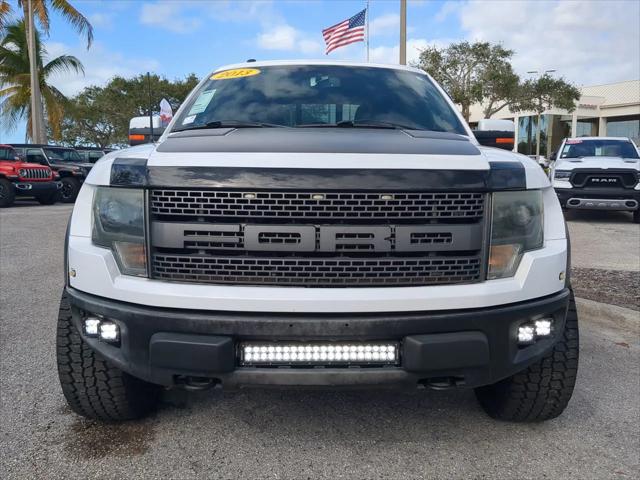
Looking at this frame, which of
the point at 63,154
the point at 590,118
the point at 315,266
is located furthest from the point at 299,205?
the point at 590,118

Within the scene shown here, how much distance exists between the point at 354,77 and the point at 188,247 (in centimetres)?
197

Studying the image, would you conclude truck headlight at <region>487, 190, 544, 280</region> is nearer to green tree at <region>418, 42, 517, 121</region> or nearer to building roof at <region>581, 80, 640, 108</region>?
green tree at <region>418, 42, 517, 121</region>

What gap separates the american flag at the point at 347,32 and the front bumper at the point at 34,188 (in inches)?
351

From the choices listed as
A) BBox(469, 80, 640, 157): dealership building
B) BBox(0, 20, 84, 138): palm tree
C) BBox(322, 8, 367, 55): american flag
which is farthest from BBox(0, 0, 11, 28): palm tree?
BBox(469, 80, 640, 157): dealership building

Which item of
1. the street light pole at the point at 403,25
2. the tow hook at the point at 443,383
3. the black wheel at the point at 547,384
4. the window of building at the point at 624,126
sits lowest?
the black wheel at the point at 547,384

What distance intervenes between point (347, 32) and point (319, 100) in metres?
13.1

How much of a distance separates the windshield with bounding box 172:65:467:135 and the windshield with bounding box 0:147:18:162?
14688 millimetres

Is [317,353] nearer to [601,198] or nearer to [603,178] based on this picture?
[601,198]

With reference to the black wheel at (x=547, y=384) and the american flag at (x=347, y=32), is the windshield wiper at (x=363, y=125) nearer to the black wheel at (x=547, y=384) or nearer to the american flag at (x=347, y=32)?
the black wheel at (x=547, y=384)

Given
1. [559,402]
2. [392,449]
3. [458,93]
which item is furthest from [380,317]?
[458,93]

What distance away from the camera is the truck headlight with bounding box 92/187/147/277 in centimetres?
225

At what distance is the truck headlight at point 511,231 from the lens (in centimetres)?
227

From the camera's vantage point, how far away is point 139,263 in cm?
226

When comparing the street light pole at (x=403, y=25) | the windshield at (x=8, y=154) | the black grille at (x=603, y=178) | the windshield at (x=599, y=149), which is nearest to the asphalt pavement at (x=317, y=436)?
the black grille at (x=603, y=178)
